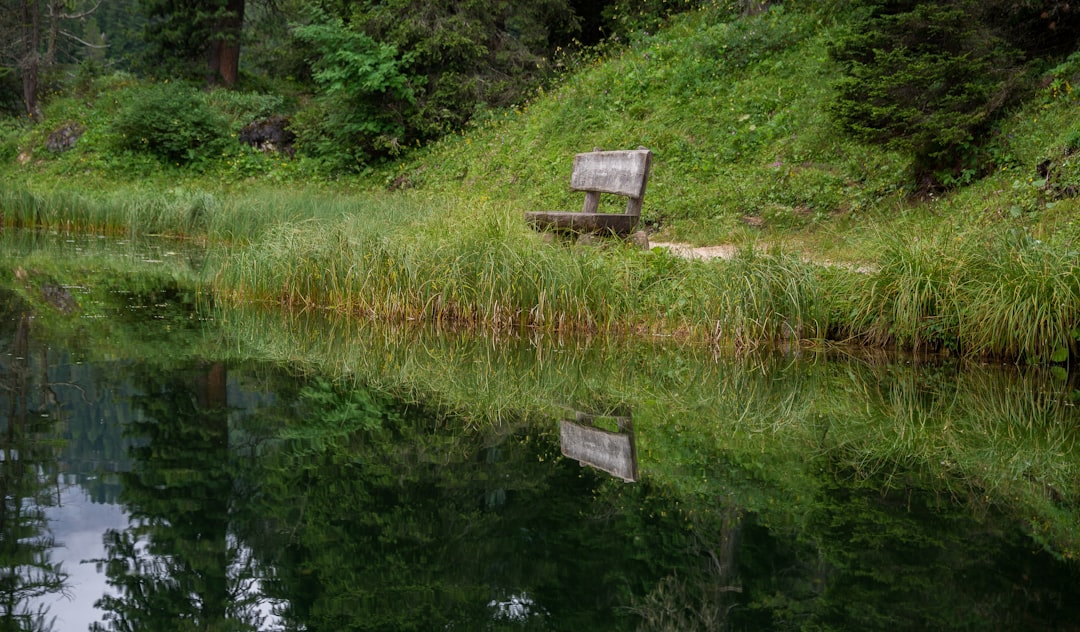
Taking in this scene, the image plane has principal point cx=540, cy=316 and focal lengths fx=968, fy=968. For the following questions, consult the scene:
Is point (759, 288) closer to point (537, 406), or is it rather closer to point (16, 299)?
point (537, 406)

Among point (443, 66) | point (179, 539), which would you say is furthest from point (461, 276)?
point (443, 66)

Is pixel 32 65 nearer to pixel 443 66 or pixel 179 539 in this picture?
pixel 443 66

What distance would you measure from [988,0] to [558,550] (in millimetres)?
8918

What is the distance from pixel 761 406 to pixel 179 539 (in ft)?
10.5

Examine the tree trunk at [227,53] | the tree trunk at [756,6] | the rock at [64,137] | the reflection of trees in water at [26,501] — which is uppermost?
the tree trunk at [756,6]

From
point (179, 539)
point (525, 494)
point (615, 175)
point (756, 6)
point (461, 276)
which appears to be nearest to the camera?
point (179, 539)

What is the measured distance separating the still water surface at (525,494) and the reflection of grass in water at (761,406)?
24mm

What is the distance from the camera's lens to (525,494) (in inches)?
144

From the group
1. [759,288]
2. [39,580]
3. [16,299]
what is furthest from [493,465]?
[16,299]

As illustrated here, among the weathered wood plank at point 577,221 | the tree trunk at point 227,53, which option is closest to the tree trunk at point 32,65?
the tree trunk at point 227,53

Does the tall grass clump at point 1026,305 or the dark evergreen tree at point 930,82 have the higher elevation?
the dark evergreen tree at point 930,82

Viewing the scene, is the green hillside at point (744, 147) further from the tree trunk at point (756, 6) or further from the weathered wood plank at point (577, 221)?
the weathered wood plank at point (577, 221)

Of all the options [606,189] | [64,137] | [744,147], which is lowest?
[64,137]

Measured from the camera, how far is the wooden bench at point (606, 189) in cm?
853
